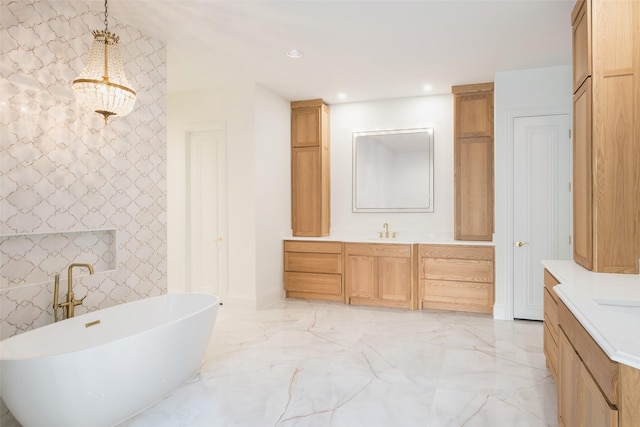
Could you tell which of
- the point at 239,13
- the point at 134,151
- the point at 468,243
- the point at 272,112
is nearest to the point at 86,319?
the point at 134,151

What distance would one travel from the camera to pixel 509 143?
4.52m

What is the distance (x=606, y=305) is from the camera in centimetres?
193

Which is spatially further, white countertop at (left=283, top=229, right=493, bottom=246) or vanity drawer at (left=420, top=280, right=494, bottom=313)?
white countertop at (left=283, top=229, right=493, bottom=246)

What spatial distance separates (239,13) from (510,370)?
11.3 ft

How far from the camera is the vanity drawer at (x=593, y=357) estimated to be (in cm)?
130

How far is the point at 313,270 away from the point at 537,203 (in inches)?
109

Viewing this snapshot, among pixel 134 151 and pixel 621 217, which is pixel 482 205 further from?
pixel 134 151

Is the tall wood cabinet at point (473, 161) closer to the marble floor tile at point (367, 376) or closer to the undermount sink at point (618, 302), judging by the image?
the marble floor tile at point (367, 376)

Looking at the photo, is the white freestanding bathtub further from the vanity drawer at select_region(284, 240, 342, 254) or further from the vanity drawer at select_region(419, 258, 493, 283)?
the vanity drawer at select_region(419, 258, 493, 283)

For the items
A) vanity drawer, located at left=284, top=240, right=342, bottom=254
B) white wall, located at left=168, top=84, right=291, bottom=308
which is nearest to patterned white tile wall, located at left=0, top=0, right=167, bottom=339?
white wall, located at left=168, top=84, right=291, bottom=308

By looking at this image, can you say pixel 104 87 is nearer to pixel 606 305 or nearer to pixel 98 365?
pixel 98 365

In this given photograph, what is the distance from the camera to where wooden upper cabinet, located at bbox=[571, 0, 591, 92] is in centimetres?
259

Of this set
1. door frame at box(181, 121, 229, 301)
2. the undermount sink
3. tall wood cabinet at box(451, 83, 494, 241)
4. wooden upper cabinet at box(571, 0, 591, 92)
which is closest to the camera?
the undermount sink

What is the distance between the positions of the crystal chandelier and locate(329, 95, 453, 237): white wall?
3557mm
